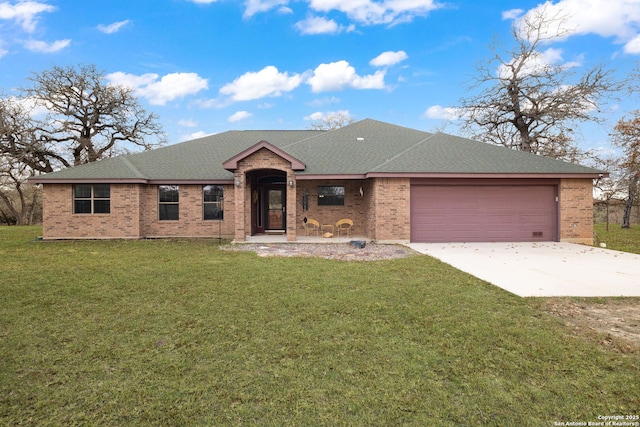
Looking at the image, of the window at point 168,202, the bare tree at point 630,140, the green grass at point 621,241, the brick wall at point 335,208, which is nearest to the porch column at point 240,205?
the brick wall at point 335,208

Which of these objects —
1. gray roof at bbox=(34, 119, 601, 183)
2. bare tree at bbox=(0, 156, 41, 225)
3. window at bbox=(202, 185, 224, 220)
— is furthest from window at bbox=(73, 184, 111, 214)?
bare tree at bbox=(0, 156, 41, 225)

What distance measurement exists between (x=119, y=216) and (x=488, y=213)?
1544cm

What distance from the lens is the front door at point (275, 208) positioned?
1619 cm

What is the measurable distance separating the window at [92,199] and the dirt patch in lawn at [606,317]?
627 inches

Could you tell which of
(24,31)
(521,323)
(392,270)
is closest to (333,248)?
(392,270)

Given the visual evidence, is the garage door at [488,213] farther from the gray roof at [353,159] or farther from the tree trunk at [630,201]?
the tree trunk at [630,201]

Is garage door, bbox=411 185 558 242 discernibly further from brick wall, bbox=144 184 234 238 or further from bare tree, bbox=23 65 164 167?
bare tree, bbox=23 65 164 167

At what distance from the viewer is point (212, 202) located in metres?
15.0

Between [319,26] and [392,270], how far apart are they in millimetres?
18051

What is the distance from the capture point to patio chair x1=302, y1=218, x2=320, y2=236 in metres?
14.7

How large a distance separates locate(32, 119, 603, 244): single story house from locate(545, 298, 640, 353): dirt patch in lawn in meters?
7.62

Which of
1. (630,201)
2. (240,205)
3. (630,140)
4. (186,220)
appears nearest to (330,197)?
(240,205)

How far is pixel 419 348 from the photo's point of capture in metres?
3.69

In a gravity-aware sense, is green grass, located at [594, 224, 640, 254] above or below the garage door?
below
